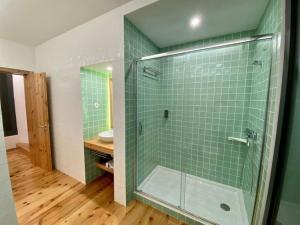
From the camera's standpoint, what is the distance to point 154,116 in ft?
7.84

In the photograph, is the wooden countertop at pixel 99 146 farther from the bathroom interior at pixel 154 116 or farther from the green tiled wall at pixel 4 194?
the green tiled wall at pixel 4 194

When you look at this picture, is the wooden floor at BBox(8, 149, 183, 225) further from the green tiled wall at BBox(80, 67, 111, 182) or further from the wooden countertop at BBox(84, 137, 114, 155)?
the wooden countertop at BBox(84, 137, 114, 155)

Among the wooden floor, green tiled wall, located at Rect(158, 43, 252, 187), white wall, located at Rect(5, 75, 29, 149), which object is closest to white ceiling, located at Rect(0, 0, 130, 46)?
green tiled wall, located at Rect(158, 43, 252, 187)

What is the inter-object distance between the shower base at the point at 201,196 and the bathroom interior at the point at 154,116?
1 centimetres

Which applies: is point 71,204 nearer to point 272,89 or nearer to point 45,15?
point 45,15

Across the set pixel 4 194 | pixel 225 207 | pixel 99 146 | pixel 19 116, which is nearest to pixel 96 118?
pixel 99 146

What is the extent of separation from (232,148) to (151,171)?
144 cm

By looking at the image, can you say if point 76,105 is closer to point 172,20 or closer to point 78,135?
point 78,135

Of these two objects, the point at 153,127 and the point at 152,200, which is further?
the point at 153,127

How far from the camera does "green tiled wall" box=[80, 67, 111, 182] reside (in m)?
2.12

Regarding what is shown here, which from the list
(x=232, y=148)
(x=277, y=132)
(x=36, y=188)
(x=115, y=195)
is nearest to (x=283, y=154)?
(x=277, y=132)

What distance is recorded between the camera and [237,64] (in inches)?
74.7

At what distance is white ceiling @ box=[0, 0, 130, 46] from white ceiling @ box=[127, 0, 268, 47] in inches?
14.5

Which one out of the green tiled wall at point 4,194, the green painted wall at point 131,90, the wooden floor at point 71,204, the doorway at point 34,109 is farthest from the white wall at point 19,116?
the green painted wall at point 131,90
